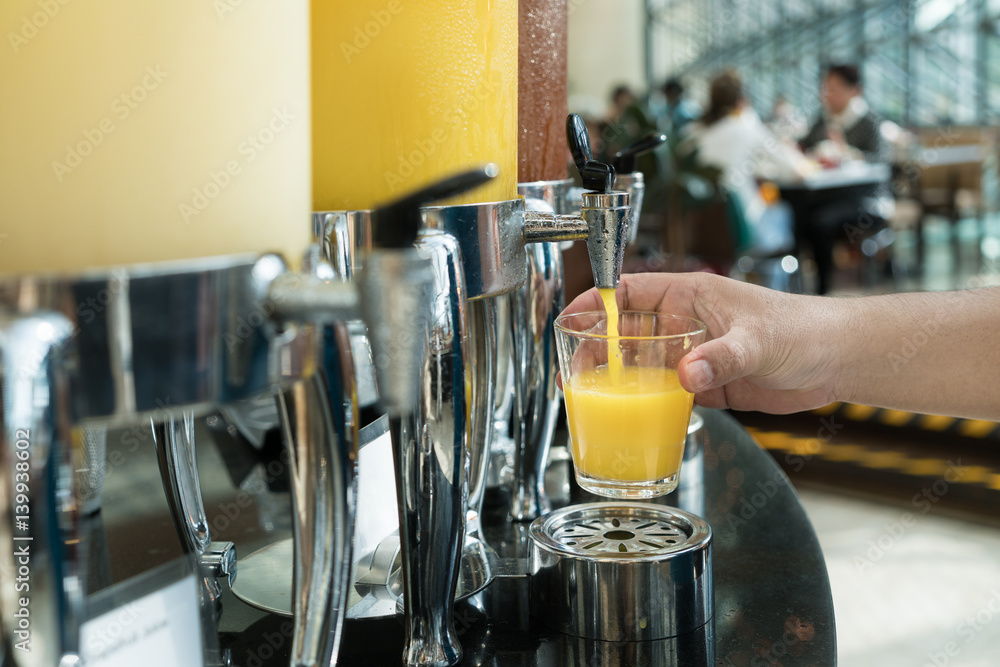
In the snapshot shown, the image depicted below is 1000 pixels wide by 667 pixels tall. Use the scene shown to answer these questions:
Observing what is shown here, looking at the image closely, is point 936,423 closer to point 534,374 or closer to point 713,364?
Answer: point 534,374

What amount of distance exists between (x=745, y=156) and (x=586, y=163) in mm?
4681

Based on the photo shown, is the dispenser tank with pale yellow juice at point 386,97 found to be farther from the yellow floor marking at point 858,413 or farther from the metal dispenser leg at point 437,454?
the yellow floor marking at point 858,413

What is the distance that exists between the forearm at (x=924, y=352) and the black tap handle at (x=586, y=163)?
13.9 inches

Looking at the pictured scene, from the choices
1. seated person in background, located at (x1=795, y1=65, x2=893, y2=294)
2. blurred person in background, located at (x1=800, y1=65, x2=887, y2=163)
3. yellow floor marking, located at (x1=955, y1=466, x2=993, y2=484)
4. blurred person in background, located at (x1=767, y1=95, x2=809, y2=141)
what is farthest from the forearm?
blurred person in background, located at (x1=767, y1=95, x2=809, y2=141)

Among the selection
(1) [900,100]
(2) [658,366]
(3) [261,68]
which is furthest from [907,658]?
(1) [900,100]

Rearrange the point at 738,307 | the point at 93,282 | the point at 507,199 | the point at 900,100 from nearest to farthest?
the point at 93,282 < the point at 507,199 < the point at 738,307 < the point at 900,100

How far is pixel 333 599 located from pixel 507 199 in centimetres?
34

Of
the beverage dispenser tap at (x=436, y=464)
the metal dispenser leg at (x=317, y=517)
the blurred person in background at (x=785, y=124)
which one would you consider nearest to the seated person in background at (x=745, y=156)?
the blurred person in background at (x=785, y=124)

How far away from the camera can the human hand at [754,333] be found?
0.82 meters

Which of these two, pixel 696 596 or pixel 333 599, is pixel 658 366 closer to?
pixel 696 596

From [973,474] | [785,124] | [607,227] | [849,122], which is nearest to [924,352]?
[607,227]

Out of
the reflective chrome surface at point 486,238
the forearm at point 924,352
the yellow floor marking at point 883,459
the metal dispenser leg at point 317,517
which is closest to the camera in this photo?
the metal dispenser leg at point 317,517

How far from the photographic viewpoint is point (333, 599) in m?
0.46

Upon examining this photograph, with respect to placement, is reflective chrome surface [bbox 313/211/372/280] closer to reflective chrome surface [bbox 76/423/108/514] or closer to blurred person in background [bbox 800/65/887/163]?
reflective chrome surface [bbox 76/423/108/514]
